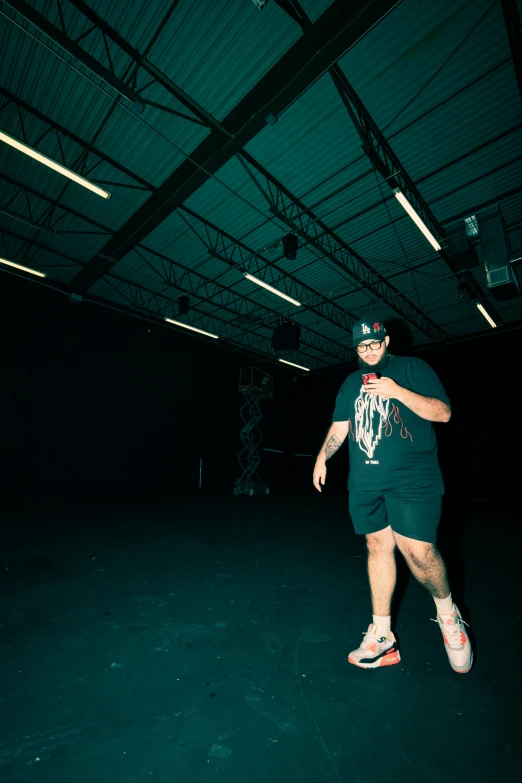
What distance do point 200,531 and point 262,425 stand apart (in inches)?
323

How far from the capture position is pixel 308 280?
8711mm

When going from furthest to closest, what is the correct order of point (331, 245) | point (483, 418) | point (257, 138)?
point (483, 418) → point (331, 245) → point (257, 138)

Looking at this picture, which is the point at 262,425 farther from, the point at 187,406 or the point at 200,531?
the point at 200,531

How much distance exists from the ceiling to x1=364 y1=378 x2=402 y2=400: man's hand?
413cm

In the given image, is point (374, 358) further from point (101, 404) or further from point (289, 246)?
point (101, 404)

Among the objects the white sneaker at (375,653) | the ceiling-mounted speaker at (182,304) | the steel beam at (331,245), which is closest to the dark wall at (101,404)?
the ceiling-mounted speaker at (182,304)

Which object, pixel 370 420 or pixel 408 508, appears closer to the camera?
pixel 408 508

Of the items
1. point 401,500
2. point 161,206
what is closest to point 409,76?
point 161,206

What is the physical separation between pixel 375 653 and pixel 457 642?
0.35m

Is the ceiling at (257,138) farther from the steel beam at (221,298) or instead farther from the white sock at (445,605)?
the white sock at (445,605)

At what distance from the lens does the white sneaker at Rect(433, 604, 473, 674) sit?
56.0 inches

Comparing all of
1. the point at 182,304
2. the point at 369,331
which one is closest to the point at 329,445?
the point at 369,331

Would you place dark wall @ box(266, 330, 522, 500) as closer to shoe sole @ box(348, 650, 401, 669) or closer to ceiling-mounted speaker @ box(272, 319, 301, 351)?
ceiling-mounted speaker @ box(272, 319, 301, 351)

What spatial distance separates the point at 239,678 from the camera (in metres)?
1.40
